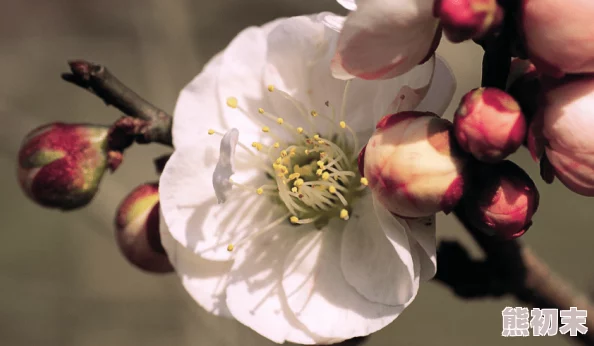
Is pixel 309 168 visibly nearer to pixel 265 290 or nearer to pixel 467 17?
pixel 265 290

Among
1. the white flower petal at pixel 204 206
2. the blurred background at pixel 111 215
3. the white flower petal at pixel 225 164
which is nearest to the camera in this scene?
the white flower petal at pixel 225 164

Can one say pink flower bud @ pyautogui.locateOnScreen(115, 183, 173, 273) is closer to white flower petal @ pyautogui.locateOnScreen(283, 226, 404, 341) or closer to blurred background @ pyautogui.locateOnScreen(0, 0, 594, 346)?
Answer: white flower petal @ pyautogui.locateOnScreen(283, 226, 404, 341)

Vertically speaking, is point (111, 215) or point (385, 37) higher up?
point (385, 37)

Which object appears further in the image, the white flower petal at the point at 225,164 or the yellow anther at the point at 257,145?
the yellow anther at the point at 257,145

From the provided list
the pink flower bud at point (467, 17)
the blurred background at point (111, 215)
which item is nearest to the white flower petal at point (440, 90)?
the pink flower bud at point (467, 17)

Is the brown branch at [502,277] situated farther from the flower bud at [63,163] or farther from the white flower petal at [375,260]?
the flower bud at [63,163]

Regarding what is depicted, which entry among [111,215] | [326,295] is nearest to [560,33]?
[326,295]
